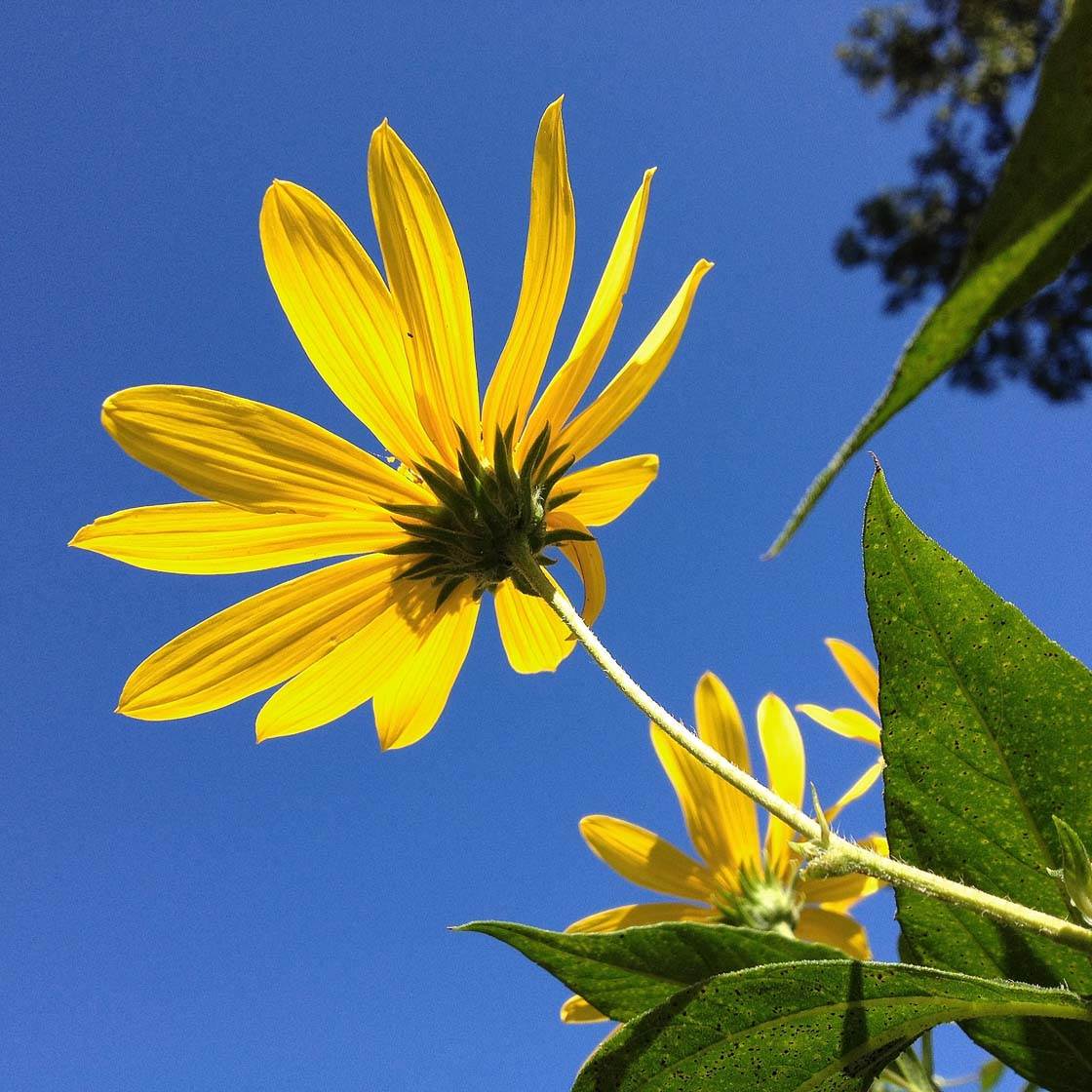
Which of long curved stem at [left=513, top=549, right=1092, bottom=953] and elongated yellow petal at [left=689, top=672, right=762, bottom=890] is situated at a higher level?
elongated yellow petal at [left=689, top=672, right=762, bottom=890]

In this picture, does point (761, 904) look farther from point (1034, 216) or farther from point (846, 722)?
point (1034, 216)

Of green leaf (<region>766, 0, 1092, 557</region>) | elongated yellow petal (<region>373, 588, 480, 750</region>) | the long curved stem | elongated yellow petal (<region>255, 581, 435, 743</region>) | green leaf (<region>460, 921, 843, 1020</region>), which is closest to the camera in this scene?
green leaf (<region>766, 0, 1092, 557</region>)

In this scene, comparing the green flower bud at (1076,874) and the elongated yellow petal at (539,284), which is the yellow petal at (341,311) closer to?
the elongated yellow petal at (539,284)

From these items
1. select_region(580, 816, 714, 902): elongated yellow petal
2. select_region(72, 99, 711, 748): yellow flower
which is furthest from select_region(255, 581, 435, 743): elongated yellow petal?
select_region(580, 816, 714, 902): elongated yellow petal

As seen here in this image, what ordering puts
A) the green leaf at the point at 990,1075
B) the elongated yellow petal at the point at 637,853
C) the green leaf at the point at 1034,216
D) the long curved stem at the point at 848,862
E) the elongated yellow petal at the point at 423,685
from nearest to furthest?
the green leaf at the point at 1034,216 → the long curved stem at the point at 848,862 → the elongated yellow petal at the point at 423,685 → the green leaf at the point at 990,1075 → the elongated yellow petal at the point at 637,853

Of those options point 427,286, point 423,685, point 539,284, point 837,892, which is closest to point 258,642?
point 423,685

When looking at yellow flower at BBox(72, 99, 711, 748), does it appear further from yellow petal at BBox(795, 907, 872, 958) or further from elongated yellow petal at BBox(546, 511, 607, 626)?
yellow petal at BBox(795, 907, 872, 958)

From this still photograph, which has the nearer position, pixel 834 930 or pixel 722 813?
pixel 834 930

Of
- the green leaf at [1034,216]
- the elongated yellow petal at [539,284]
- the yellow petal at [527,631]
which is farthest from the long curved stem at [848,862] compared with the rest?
the yellow petal at [527,631]
